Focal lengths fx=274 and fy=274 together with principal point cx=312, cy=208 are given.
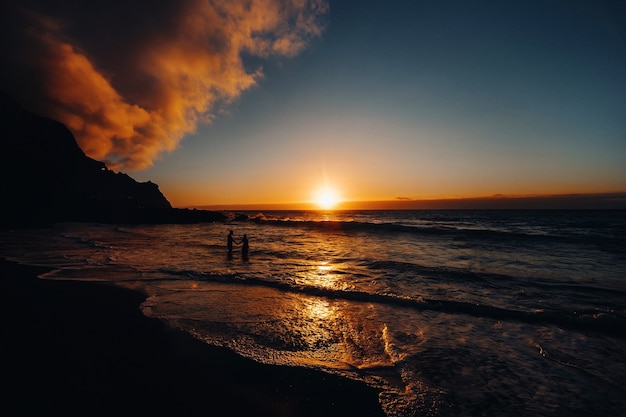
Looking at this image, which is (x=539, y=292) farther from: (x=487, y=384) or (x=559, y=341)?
(x=487, y=384)

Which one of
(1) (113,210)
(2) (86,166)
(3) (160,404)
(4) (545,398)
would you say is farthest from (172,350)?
(2) (86,166)

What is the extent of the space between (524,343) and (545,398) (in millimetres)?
2913

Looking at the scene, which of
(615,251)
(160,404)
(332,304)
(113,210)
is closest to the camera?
(160,404)

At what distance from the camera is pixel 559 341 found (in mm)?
7945

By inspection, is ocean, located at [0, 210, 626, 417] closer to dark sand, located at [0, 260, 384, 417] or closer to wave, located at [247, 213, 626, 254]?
dark sand, located at [0, 260, 384, 417]

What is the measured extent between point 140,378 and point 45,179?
64490mm

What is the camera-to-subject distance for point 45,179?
164 feet

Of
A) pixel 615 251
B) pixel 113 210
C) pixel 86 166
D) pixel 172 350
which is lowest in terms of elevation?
pixel 615 251

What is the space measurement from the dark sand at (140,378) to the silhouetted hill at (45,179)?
47.8m

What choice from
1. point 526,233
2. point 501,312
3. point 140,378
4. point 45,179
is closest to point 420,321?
point 501,312

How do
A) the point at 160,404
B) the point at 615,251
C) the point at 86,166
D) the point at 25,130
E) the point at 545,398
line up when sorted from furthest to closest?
the point at 86,166 → the point at 25,130 → the point at 615,251 → the point at 545,398 → the point at 160,404

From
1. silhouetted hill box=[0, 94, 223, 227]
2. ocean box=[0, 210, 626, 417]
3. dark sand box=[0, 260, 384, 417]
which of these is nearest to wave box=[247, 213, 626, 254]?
ocean box=[0, 210, 626, 417]

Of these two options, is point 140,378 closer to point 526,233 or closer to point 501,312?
point 501,312

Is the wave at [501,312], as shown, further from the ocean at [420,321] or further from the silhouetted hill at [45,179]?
the silhouetted hill at [45,179]
